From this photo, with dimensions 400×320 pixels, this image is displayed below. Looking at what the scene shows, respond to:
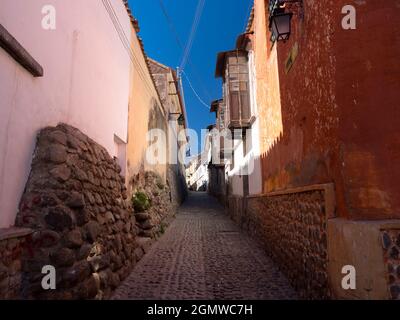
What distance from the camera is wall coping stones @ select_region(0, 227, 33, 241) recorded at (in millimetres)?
2456

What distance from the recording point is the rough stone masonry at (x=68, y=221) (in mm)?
2893

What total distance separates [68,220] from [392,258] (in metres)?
3.29

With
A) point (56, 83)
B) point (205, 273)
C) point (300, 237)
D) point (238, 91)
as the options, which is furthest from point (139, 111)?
point (300, 237)

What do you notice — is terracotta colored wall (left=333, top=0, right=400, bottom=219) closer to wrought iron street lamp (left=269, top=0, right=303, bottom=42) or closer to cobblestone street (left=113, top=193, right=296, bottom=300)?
wrought iron street lamp (left=269, top=0, right=303, bottom=42)

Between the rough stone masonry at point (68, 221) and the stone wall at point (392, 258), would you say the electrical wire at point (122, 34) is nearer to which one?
the rough stone masonry at point (68, 221)

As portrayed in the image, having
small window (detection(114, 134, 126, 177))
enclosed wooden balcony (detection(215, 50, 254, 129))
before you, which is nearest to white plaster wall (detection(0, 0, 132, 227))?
small window (detection(114, 134, 126, 177))

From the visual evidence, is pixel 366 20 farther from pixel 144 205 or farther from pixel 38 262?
pixel 144 205

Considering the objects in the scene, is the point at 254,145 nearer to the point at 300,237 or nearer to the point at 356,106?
the point at 300,237

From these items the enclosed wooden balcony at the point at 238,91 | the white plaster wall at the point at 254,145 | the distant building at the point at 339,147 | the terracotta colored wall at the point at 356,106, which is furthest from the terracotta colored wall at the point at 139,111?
the terracotta colored wall at the point at 356,106

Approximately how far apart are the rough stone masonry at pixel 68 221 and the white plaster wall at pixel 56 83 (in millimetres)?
159

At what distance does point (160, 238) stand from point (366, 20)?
7.48 m

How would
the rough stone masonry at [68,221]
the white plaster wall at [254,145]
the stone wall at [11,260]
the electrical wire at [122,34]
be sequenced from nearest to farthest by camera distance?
the stone wall at [11,260]
the rough stone masonry at [68,221]
the electrical wire at [122,34]
the white plaster wall at [254,145]

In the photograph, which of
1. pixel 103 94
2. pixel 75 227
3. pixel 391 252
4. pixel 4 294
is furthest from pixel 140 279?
pixel 391 252

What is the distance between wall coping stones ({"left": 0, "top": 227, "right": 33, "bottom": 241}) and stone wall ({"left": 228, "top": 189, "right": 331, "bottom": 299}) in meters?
3.20
